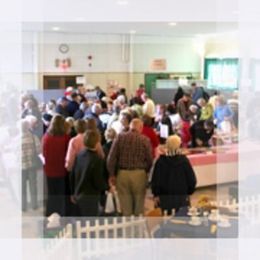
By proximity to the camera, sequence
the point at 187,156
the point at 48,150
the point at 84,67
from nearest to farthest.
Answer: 1. the point at 48,150
2. the point at 187,156
3. the point at 84,67

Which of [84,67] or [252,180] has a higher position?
[84,67]

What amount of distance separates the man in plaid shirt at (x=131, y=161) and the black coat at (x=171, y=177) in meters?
0.10

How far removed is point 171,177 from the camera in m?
2.76

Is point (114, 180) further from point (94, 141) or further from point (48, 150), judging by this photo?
point (48, 150)

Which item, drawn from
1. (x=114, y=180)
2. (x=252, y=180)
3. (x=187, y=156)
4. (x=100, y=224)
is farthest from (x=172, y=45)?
(x=252, y=180)

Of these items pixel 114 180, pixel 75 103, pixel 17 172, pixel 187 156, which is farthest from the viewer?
pixel 187 156

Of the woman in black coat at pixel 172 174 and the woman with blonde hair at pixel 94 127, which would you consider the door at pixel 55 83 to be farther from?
the woman in black coat at pixel 172 174

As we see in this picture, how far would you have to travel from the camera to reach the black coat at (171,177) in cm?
272

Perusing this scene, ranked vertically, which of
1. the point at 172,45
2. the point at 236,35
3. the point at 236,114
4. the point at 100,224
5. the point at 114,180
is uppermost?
the point at 172,45

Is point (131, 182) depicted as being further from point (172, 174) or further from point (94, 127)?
point (94, 127)

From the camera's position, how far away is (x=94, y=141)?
8.95 ft

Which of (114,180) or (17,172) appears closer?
(17,172)

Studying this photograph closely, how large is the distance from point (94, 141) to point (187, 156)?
80 centimetres

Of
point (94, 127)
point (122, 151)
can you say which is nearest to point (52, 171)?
point (94, 127)
